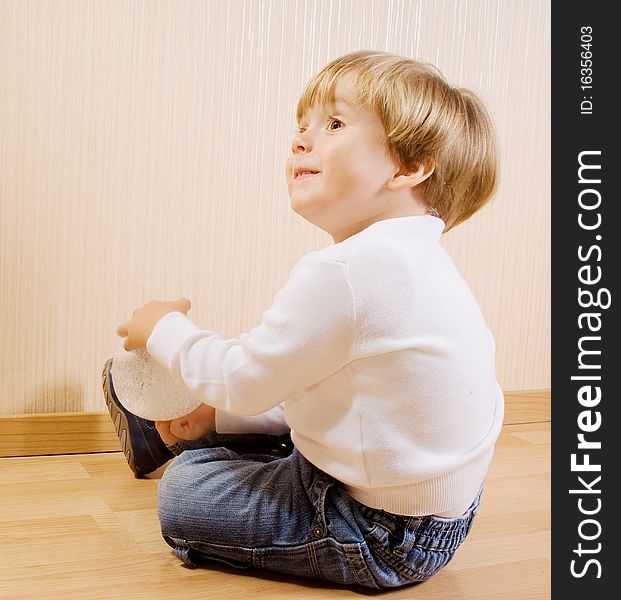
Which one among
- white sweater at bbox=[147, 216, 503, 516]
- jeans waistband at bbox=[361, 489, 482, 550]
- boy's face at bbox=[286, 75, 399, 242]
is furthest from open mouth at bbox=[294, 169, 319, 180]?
jeans waistband at bbox=[361, 489, 482, 550]

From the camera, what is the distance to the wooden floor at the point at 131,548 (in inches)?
38.8

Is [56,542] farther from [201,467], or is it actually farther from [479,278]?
[479,278]

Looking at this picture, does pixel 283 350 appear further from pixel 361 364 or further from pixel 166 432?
pixel 166 432

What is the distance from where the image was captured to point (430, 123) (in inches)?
41.5

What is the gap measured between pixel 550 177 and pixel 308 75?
0.60 meters

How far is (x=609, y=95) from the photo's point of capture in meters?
1.42

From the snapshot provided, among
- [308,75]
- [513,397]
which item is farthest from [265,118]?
[513,397]

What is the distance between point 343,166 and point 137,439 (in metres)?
0.53

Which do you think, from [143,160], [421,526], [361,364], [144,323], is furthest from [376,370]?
[143,160]

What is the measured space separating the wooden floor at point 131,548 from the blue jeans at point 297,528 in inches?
0.9

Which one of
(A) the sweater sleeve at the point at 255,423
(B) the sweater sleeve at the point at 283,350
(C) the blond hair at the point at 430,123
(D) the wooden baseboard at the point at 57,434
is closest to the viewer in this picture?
(B) the sweater sleeve at the point at 283,350

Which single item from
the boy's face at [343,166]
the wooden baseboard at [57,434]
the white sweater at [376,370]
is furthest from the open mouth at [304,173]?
the wooden baseboard at [57,434]

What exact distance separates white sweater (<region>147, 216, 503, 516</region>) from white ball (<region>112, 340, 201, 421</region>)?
12 cm

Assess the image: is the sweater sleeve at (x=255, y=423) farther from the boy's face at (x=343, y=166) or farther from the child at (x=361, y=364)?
the boy's face at (x=343, y=166)
